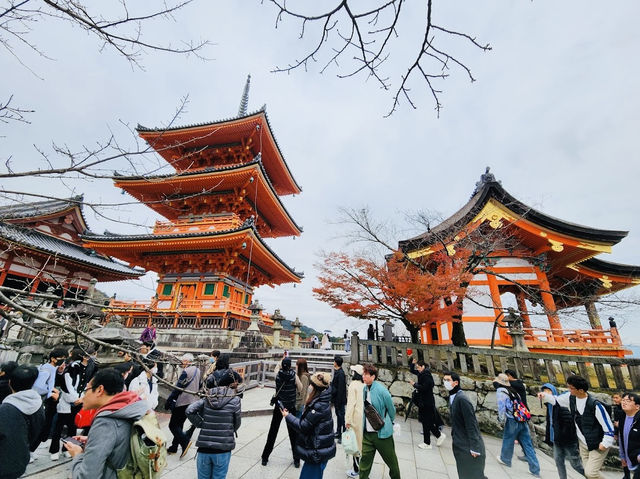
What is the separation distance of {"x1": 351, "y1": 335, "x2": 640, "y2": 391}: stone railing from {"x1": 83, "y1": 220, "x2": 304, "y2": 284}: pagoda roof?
6937 mm

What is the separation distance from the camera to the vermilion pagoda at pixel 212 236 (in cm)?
1223

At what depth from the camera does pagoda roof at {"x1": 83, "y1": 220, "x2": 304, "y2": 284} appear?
12.2 meters

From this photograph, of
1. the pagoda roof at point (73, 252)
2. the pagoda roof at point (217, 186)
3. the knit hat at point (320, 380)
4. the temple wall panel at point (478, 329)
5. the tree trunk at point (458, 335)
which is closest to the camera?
the knit hat at point (320, 380)

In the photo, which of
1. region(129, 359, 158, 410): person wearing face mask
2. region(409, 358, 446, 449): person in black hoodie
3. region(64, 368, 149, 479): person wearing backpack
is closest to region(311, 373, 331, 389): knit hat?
region(64, 368, 149, 479): person wearing backpack

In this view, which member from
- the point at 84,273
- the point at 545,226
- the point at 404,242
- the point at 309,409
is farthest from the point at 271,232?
the point at 309,409

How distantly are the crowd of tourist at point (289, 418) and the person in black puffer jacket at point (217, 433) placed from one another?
0.01 m

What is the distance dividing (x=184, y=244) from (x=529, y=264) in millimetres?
15619

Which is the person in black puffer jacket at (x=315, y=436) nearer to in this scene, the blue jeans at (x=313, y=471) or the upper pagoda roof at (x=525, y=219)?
the blue jeans at (x=313, y=471)

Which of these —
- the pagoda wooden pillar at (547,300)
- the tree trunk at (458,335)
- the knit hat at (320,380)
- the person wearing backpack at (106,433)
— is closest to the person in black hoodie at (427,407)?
the knit hat at (320,380)

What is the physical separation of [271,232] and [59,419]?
15373 mm

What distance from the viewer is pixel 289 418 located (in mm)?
3139

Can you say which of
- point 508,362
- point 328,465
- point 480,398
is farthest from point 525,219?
point 328,465

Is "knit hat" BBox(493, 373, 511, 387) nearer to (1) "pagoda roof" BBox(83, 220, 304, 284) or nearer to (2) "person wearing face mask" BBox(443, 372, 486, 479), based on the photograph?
(2) "person wearing face mask" BBox(443, 372, 486, 479)

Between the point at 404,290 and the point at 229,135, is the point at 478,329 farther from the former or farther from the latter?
the point at 229,135
